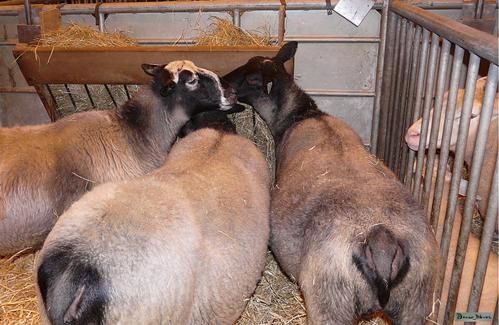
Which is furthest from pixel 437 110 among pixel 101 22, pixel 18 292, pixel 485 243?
pixel 101 22

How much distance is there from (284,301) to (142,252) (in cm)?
177

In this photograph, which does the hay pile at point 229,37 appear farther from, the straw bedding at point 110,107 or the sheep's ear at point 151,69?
the sheep's ear at point 151,69

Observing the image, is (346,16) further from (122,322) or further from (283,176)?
(122,322)

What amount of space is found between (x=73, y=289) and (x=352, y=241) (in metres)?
1.16

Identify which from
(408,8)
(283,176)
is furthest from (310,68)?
(283,176)

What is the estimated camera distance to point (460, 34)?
2.54 m

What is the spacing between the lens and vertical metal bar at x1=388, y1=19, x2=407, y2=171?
3996 millimetres

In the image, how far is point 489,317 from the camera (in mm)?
2385

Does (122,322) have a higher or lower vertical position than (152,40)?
lower

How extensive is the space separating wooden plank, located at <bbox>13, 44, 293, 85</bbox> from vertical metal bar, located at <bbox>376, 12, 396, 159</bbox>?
3.51 ft

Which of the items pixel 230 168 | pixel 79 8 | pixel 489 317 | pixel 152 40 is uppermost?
pixel 79 8

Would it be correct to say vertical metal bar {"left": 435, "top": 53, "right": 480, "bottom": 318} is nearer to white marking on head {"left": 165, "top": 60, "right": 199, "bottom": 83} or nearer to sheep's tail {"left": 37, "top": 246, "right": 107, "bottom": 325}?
sheep's tail {"left": 37, "top": 246, "right": 107, "bottom": 325}

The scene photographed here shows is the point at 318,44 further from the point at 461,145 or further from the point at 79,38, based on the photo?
the point at 461,145

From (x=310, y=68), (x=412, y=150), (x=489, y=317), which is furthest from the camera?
(x=310, y=68)
